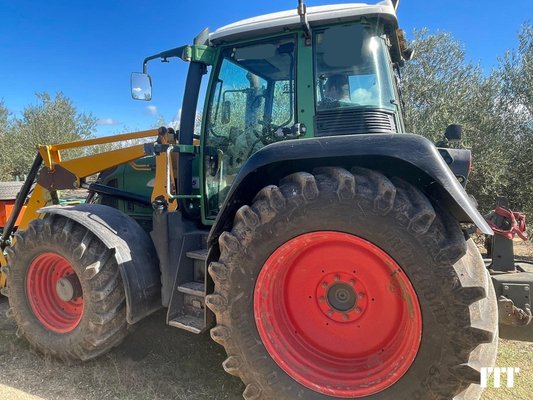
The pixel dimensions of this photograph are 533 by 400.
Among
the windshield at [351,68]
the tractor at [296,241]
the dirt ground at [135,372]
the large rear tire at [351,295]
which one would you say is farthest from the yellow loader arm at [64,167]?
the large rear tire at [351,295]

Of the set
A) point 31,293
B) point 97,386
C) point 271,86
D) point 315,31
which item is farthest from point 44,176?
point 315,31

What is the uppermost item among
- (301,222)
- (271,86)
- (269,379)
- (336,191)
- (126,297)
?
(271,86)

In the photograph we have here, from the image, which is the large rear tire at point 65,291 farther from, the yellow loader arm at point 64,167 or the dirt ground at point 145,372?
the yellow loader arm at point 64,167

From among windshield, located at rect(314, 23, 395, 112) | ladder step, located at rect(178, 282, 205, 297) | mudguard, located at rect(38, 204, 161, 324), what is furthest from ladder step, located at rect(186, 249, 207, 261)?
windshield, located at rect(314, 23, 395, 112)

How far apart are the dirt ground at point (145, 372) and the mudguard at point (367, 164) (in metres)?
1.19

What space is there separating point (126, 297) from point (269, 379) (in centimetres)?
128

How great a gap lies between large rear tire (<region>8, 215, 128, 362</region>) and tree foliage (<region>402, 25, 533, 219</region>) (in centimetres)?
821

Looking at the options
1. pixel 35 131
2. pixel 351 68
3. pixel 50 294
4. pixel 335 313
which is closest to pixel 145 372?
pixel 50 294

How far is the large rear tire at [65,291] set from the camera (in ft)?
9.82

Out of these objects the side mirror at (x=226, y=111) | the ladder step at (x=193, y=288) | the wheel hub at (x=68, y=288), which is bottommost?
the wheel hub at (x=68, y=288)

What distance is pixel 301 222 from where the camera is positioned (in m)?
2.24

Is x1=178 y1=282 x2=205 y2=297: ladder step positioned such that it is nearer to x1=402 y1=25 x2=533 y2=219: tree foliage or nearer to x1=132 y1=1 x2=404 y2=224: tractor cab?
x1=132 y1=1 x2=404 y2=224: tractor cab

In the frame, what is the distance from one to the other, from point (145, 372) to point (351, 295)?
1.85 metres

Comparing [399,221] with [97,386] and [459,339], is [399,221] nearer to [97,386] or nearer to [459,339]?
[459,339]
